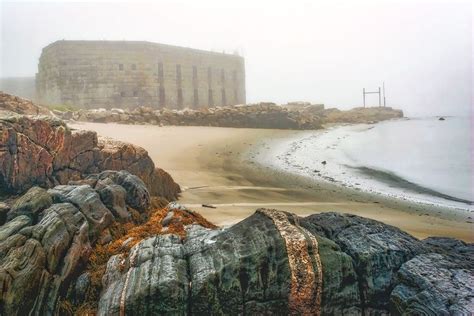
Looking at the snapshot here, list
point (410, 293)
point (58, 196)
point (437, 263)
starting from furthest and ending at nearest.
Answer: point (58, 196) → point (437, 263) → point (410, 293)

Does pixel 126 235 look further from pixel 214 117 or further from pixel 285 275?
pixel 214 117

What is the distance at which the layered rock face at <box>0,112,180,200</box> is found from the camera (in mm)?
6384

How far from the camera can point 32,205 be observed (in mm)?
4477

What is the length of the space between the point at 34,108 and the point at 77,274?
13.2 m

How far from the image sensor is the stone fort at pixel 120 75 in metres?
34.3

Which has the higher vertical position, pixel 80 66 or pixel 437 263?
pixel 80 66

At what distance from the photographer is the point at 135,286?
349 centimetres

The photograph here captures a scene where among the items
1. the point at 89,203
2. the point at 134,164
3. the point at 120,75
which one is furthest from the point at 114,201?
the point at 120,75

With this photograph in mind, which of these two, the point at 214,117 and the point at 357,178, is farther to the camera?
the point at 214,117

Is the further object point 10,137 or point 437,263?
point 10,137

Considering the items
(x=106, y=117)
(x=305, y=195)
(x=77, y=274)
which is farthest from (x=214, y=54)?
(x=77, y=274)

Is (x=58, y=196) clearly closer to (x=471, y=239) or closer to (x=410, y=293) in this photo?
(x=410, y=293)

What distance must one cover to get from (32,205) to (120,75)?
33360mm

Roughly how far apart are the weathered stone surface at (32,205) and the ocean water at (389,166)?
9.05 meters
